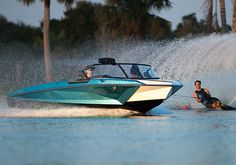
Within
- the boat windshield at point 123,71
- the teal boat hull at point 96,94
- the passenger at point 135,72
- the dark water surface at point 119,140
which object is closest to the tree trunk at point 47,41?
the teal boat hull at point 96,94

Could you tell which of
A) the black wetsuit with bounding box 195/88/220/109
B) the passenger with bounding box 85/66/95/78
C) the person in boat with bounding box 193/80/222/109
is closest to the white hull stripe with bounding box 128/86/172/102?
the passenger with bounding box 85/66/95/78

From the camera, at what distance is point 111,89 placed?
21625 mm

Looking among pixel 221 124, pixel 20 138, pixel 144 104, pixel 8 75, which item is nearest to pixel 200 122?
pixel 221 124

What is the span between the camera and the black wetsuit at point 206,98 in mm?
25358

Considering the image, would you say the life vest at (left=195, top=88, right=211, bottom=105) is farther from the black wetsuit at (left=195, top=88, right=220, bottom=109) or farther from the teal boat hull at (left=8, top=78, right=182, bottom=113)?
the teal boat hull at (left=8, top=78, right=182, bottom=113)

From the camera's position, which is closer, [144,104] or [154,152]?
[154,152]

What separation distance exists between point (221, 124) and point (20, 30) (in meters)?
57.5

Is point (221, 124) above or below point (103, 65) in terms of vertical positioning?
below

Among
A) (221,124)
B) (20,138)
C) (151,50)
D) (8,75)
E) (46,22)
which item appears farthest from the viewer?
(8,75)

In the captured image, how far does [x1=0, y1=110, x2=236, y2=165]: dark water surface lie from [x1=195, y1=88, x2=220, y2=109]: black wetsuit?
14.5 feet

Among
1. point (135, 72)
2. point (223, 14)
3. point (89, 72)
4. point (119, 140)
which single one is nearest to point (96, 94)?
point (89, 72)

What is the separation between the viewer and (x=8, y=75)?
41781mm

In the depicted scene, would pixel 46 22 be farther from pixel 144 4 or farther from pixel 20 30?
pixel 20 30

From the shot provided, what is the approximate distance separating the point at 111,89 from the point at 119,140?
6550mm
